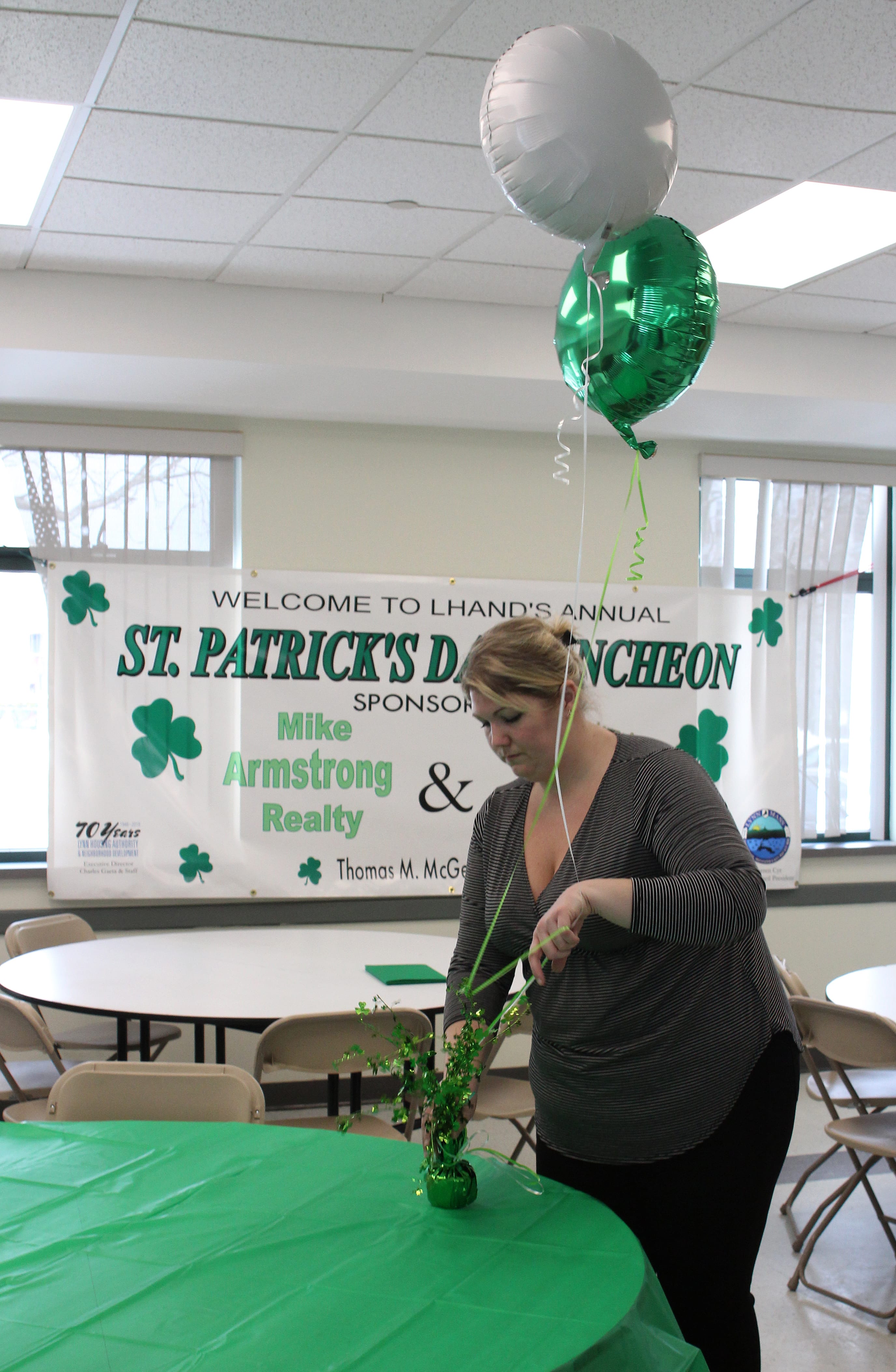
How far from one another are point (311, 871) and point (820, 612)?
2.75 metres

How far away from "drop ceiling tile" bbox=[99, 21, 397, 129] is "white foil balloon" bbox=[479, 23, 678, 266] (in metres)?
0.91

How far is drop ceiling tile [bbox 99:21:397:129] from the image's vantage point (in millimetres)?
2547

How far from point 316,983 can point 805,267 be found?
2855mm

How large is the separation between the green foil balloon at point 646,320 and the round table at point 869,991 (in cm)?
192

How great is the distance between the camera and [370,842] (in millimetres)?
4973

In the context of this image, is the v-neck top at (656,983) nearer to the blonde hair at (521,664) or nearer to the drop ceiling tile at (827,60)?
the blonde hair at (521,664)

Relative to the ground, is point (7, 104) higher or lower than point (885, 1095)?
higher

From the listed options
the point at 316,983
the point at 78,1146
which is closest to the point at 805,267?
the point at 316,983

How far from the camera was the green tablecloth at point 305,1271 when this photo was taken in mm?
1251

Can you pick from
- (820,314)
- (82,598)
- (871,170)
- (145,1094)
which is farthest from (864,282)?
(145,1094)

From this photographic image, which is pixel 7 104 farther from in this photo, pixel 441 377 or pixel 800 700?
pixel 800 700

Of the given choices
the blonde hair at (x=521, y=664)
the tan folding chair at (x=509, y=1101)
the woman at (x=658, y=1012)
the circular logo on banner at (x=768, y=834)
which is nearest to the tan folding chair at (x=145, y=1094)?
the woman at (x=658, y=1012)

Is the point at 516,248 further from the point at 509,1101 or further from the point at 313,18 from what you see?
the point at 509,1101

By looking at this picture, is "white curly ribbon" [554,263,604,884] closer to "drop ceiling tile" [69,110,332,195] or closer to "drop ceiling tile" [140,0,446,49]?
"drop ceiling tile" [140,0,446,49]
